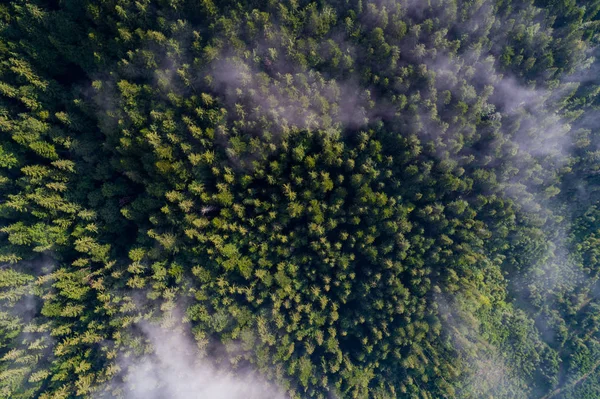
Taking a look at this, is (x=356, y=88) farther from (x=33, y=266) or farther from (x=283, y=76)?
(x=33, y=266)

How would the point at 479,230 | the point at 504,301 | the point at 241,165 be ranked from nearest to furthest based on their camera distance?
the point at 241,165
the point at 479,230
the point at 504,301

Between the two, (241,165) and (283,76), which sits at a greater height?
(283,76)

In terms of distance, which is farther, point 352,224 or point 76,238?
point 352,224

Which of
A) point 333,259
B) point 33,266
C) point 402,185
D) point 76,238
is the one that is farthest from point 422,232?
point 33,266

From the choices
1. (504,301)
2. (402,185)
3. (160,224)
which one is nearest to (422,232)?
(402,185)

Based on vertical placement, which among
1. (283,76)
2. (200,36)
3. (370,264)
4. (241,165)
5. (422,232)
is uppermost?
(200,36)

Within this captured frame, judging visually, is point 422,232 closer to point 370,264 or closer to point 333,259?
point 370,264

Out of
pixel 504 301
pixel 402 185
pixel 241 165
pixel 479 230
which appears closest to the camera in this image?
pixel 241 165
